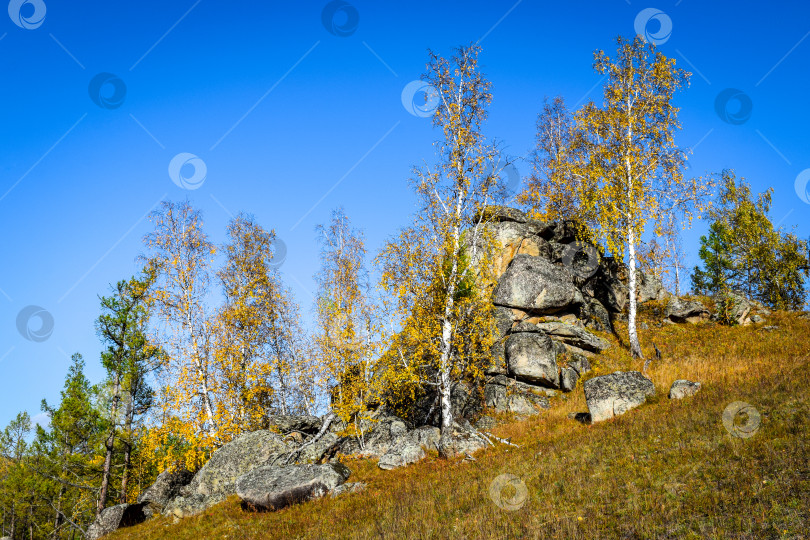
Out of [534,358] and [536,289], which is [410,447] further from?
[536,289]

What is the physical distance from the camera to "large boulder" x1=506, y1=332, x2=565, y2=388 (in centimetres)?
2248

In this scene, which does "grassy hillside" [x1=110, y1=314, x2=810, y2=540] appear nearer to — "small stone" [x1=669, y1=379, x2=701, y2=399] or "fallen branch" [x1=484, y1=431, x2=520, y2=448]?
"fallen branch" [x1=484, y1=431, x2=520, y2=448]

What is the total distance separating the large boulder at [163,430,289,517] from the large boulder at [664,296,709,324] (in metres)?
23.1

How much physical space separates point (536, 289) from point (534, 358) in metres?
5.59

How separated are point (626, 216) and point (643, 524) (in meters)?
20.3

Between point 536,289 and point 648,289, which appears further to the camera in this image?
point 648,289

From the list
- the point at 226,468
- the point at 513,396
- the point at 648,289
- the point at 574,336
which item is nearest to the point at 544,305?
the point at 574,336

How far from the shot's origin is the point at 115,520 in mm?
20422

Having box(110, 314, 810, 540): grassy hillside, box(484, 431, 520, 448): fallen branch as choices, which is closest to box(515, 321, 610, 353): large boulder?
box(110, 314, 810, 540): grassy hillside

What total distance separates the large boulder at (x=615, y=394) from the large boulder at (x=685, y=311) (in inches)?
458

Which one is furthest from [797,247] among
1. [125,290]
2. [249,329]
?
[125,290]

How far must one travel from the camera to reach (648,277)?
106 ft

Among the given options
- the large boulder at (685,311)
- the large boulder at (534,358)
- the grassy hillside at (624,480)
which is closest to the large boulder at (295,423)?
the grassy hillside at (624,480)

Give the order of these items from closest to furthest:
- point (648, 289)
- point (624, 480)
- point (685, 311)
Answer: point (624, 480) < point (685, 311) < point (648, 289)
